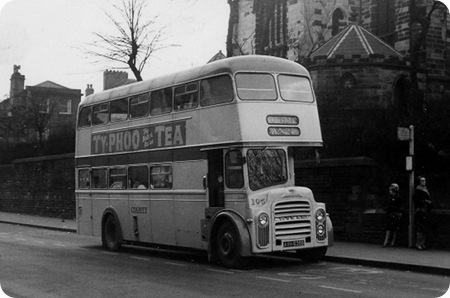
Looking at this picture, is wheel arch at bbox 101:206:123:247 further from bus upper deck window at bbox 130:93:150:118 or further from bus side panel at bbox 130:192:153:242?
bus upper deck window at bbox 130:93:150:118

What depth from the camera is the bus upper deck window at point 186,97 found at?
1531 centimetres

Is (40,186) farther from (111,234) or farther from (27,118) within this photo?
(111,234)

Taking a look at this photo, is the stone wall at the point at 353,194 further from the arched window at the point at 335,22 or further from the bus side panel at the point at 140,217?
the arched window at the point at 335,22

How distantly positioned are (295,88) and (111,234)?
7.05 m

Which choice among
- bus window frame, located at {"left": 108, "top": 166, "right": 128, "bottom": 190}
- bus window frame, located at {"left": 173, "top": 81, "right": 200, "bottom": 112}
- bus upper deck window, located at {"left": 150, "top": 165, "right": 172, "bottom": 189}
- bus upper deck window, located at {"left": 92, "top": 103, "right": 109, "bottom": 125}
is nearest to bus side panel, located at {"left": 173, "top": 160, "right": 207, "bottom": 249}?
bus upper deck window, located at {"left": 150, "top": 165, "right": 172, "bottom": 189}

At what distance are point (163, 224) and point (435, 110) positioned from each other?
10605 mm

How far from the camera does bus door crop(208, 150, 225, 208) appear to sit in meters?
14.7

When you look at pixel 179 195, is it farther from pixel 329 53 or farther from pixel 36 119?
pixel 36 119

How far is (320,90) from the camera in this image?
31.5 meters

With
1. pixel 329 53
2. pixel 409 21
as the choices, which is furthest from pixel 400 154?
pixel 409 21

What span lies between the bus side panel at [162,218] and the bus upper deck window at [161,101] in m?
1.93

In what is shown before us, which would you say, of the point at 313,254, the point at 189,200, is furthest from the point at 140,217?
the point at 313,254

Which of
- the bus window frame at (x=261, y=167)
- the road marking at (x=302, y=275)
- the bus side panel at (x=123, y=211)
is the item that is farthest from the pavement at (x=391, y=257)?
the bus side panel at (x=123, y=211)

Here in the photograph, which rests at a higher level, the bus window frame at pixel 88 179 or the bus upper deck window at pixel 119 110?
the bus upper deck window at pixel 119 110
